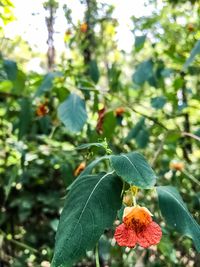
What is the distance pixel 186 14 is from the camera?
224cm

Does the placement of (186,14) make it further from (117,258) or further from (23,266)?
(23,266)

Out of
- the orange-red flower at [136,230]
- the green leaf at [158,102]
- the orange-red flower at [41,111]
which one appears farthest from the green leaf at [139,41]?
the orange-red flower at [136,230]

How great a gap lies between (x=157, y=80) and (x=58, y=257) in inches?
69.5

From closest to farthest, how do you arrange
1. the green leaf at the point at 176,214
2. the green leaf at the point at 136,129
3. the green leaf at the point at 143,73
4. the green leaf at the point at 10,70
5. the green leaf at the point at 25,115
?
1. the green leaf at the point at 176,214
2. the green leaf at the point at 10,70
3. the green leaf at the point at 25,115
4. the green leaf at the point at 136,129
5. the green leaf at the point at 143,73

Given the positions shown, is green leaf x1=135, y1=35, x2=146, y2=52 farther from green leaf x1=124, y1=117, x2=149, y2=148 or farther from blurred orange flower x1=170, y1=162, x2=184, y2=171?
blurred orange flower x1=170, y1=162, x2=184, y2=171

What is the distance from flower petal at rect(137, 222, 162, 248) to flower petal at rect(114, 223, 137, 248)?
11mm

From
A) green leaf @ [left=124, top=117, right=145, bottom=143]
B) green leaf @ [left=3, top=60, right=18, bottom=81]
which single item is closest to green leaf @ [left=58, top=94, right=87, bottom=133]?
green leaf @ [left=3, top=60, right=18, bottom=81]

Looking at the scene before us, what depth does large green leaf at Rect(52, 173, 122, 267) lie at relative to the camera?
0.65 meters

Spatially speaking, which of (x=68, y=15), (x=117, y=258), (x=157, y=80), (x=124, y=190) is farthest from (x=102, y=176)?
(x=68, y=15)

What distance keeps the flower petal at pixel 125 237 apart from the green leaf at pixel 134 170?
10cm

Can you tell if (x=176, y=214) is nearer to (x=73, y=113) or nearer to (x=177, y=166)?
(x=73, y=113)

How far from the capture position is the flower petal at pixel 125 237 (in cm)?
72

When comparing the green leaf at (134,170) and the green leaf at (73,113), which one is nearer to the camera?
the green leaf at (134,170)

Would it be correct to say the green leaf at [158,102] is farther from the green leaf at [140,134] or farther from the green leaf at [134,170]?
the green leaf at [134,170]
